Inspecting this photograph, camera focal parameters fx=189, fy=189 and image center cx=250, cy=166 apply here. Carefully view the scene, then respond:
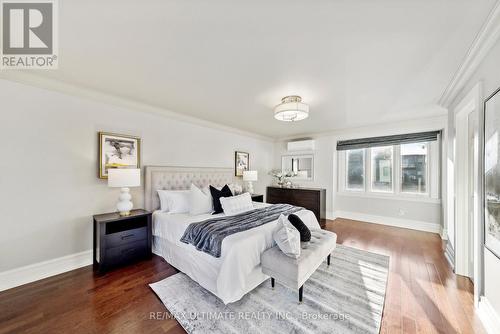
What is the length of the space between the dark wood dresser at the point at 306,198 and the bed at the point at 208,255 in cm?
163

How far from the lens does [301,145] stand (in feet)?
18.4

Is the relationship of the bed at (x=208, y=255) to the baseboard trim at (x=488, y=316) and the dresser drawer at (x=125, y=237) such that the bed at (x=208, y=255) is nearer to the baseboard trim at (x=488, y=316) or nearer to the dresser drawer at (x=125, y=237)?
Answer: the dresser drawer at (x=125, y=237)

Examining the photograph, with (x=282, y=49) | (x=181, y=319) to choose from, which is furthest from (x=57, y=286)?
(x=282, y=49)

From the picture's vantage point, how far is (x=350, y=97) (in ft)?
9.51

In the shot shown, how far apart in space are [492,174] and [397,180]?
136 inches

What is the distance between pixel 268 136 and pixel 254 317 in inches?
194

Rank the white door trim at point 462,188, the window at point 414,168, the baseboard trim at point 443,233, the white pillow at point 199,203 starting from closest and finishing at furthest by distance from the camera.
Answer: the white door trim at point 462,188, the white pillow at point 199,203, the baseboard trim at point 443,233, the window at point 414,168

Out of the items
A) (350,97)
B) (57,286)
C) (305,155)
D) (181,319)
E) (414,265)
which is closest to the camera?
(181,319)

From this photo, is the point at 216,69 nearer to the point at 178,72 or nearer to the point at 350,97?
the point at 178,72

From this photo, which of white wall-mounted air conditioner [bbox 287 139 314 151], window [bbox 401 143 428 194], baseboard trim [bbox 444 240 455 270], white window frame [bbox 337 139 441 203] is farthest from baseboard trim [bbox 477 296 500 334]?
white wall-mounted air conditioner [bbox 287 139 314 151]

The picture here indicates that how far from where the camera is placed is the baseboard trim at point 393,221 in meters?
4.13

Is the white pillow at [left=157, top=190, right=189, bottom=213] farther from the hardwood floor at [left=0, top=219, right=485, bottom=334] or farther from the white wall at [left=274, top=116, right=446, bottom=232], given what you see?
the white wall at [left=274, top=116, right=446, bottom=232]

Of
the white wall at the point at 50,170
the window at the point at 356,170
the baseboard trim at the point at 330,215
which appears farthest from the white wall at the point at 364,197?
the white wall at the point at 50,170

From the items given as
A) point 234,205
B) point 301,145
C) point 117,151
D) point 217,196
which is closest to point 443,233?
point 301,145
